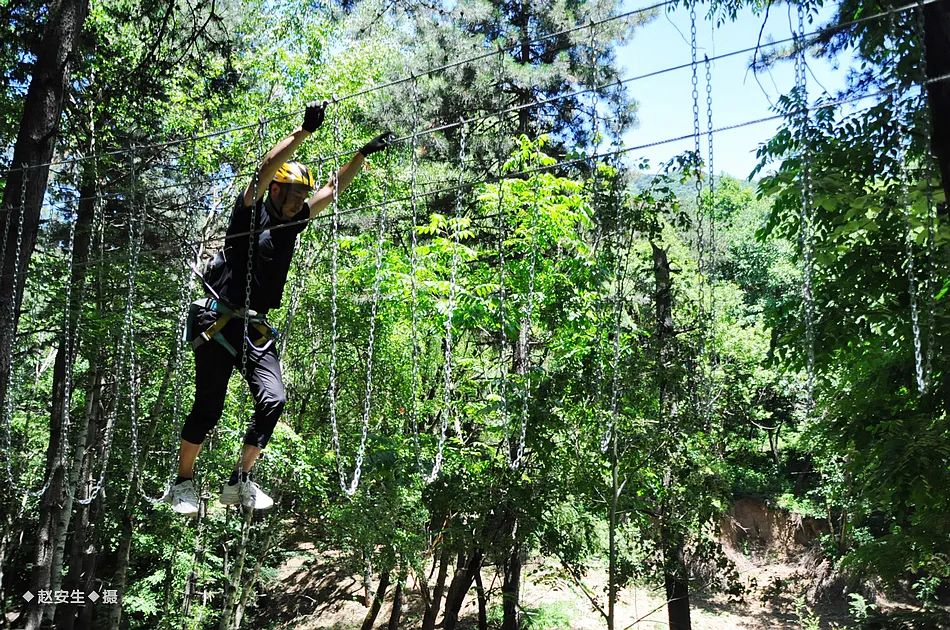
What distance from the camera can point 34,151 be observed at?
13.9 feet

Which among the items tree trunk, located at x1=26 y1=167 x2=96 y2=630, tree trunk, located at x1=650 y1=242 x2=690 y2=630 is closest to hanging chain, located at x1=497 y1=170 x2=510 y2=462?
tree trunk, located at x1=650 y1=242 x2=690 y2=630

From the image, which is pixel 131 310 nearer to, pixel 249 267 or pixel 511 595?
pixel 249 267

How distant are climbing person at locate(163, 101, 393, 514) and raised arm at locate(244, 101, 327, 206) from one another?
0.12 ft

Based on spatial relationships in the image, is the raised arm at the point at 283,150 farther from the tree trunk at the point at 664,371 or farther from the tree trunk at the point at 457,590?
the tree trunk at the point at 457,590

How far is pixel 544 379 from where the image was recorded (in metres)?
6.37

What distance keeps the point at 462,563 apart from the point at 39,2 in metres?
6.41

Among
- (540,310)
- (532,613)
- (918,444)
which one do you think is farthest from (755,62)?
(532,613)

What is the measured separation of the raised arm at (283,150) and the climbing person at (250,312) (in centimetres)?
4

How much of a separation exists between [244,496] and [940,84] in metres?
3.64

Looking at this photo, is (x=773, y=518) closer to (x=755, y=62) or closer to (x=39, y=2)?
(x=755, y=62)

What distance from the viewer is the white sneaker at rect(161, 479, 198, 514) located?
9.60ft

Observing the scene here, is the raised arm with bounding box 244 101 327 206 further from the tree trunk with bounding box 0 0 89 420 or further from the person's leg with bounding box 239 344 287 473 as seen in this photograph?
the tree trunk with bounding box 0 0 89 420

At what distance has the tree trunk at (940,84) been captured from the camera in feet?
11.2

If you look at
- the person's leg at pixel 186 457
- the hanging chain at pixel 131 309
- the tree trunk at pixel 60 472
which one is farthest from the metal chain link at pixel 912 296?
the tree trunk at pixel 60 472
